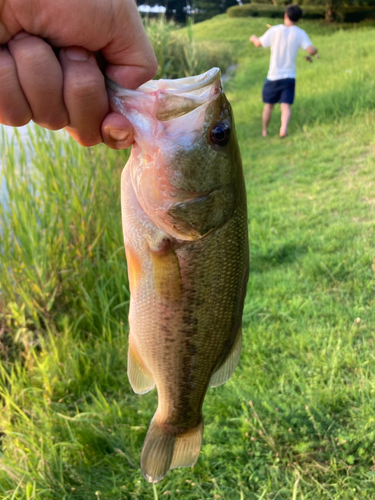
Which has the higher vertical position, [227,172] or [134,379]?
[227,172]

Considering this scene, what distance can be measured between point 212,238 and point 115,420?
5.38 ft

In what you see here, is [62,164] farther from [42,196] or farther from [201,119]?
[201,119]

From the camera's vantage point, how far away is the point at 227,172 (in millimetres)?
1377

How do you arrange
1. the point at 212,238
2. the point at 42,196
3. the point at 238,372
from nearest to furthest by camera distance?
the point at 212,238 < the point at 238,372 < the point at 42,196

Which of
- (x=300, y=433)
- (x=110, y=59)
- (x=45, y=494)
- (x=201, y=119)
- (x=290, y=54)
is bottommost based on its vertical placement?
(x=45, y=494)

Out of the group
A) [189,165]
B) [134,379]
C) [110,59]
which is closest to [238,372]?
[134,379]

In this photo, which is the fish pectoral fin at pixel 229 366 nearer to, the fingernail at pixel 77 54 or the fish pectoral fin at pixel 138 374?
the fish pectoral fin at pixel 138 374

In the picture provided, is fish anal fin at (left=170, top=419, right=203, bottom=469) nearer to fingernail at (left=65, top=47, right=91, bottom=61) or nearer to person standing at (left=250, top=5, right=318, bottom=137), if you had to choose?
fingernail at (left=65, top=47, right=91, bottom=61)

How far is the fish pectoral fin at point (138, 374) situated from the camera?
5.35ft

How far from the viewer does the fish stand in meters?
1.30

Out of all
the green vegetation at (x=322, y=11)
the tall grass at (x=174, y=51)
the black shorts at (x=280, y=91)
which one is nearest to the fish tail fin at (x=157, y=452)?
the tall grass at (x=174, y=51)

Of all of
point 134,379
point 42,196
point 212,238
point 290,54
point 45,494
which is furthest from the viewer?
point 290,54

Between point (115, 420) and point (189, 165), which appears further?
point (115, 420)

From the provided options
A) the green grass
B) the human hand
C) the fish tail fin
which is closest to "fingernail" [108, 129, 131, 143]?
the human hand
